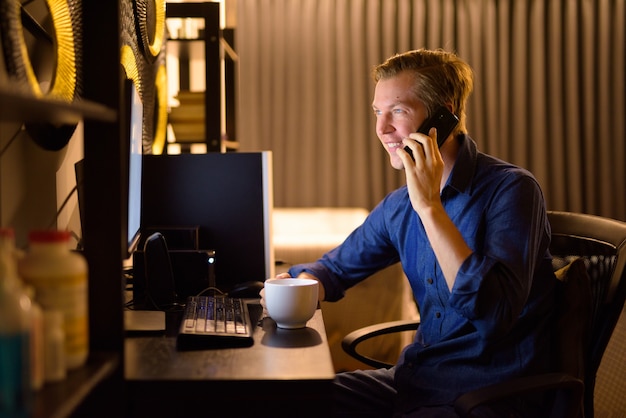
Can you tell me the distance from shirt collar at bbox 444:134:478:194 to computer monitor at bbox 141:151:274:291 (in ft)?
1.74

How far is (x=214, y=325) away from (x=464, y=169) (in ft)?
2.25

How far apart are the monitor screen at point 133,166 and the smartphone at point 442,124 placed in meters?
0.65

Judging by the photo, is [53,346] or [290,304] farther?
[290,304]

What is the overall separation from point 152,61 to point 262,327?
1.35m

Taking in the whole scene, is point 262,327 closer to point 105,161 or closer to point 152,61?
point 105,161

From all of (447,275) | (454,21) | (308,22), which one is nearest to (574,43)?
(454,21)

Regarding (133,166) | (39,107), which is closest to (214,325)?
(133,166)

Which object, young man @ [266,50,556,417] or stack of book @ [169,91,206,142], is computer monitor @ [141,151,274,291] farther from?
stack of book @ [169,91,206,142]

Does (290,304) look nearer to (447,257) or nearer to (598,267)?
(447,257)

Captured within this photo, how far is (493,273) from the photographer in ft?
4.29

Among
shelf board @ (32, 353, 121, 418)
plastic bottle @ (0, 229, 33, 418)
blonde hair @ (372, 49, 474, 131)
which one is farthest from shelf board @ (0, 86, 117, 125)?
blonde hair @ (372, 49, 474, 131)

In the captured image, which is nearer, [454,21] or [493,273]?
[493,273]

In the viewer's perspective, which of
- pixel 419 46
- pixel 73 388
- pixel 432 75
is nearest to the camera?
pixel 73 388

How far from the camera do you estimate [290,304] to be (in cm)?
133
